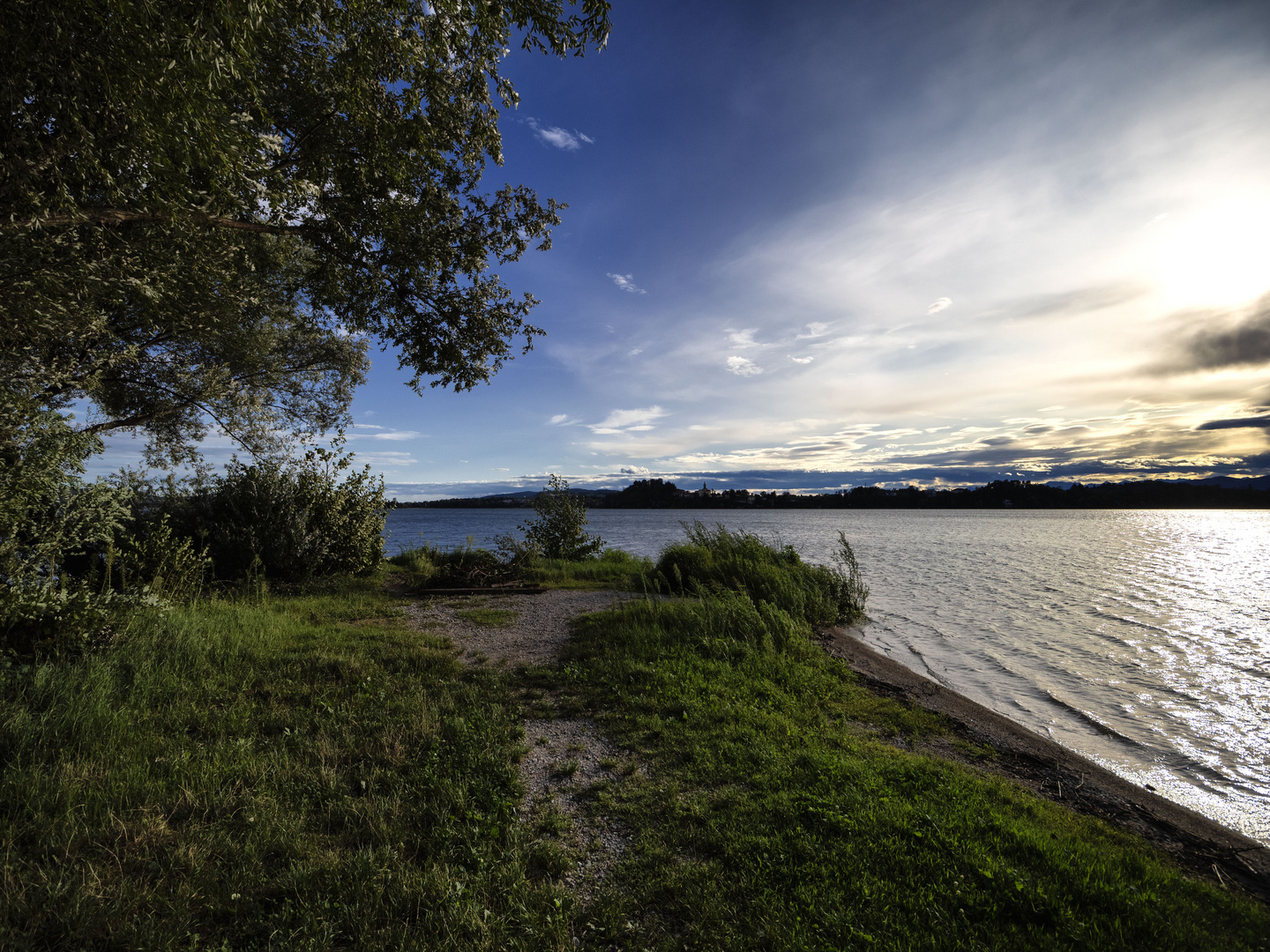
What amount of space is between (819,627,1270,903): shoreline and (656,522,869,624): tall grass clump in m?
3.56

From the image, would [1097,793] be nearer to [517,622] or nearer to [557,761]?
[557,761]

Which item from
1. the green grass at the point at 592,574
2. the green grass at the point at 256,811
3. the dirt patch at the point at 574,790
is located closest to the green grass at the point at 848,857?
the dirt patch at the point at 574,790

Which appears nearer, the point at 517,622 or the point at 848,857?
the point at 848,857

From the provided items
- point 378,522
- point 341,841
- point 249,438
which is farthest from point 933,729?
point 249,438

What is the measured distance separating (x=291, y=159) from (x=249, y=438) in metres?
9.49

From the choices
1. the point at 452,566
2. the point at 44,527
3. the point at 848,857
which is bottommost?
the point at 848,857

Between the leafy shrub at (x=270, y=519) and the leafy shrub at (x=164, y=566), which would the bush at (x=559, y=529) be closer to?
the leafy shrub at (x=270, y=519)

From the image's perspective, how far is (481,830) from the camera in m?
3.38

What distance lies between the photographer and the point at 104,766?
376 centimetres

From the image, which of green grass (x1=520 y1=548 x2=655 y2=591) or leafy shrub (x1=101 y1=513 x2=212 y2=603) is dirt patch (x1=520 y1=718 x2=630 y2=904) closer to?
leafy shrub (x1=101 y1=513 x2=212 y2=603)

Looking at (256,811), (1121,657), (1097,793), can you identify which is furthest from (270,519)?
(1121,657)

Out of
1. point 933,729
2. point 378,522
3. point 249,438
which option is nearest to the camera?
point 933,729

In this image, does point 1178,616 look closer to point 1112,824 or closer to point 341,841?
point 1112,824

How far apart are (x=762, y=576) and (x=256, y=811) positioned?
10.2m
